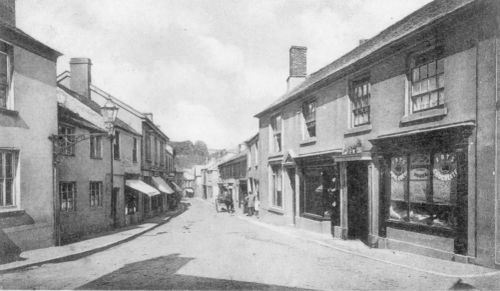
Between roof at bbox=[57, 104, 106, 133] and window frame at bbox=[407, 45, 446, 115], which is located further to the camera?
roof at bbox=[57, 104, 106, 133]

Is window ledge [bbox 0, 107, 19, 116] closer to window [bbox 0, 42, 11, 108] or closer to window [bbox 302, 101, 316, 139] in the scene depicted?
window [bbox 0, 42, 11, 108]

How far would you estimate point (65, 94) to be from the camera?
60.9 ft

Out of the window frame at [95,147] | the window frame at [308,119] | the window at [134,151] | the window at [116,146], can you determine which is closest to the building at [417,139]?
the window frame at [308,119]

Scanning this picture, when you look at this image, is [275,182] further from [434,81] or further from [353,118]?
[434,81]

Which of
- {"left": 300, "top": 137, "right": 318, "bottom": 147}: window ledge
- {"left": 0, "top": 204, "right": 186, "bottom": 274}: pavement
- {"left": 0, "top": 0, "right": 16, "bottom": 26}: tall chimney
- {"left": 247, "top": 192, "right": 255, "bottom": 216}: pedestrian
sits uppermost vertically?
{"left": 0, "top": 0, "right": 16, "bottom": 26}: tall chimney

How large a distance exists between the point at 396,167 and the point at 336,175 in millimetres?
3455

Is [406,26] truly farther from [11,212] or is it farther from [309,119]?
[11,212]

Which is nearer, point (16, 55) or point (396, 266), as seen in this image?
point (396, 266)

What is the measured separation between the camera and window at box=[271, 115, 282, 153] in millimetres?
21812

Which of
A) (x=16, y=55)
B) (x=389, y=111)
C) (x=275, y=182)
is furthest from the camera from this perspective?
(x=275, y=182)

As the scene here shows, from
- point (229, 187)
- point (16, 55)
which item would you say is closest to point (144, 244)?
point (16, 55)

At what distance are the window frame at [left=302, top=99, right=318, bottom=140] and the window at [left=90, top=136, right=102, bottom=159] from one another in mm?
9751

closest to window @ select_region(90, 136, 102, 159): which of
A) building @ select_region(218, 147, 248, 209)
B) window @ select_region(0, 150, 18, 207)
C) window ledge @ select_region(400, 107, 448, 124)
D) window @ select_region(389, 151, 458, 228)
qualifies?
window @ select_region(0, 150, 18, 207)

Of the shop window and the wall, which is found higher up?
the wall
